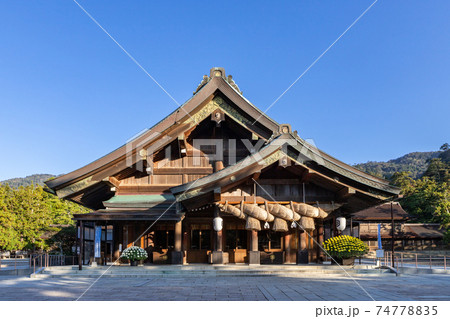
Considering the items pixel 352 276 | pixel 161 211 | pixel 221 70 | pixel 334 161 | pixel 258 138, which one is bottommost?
pixel 352 276

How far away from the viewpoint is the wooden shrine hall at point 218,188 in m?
16.3

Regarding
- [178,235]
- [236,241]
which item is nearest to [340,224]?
[236,241]

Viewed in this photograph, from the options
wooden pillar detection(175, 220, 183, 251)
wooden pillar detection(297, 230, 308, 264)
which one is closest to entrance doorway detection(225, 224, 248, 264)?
wooden pillar detection(297, 230, 308, 264)

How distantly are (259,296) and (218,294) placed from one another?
969 mm

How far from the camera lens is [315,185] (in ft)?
57.9

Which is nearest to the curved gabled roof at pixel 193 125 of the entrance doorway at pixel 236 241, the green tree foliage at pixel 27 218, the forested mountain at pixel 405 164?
the entrance doorway at pixel 236 241

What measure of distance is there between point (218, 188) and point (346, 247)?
5.58 metres

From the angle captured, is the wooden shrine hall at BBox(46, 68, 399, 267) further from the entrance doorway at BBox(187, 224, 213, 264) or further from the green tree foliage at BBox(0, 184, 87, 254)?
the green tree foliage at BBox(0, 184, 87, 254)

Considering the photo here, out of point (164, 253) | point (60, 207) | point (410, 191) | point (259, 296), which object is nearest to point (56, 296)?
point (259, 296)

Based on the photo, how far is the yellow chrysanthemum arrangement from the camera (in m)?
15.7

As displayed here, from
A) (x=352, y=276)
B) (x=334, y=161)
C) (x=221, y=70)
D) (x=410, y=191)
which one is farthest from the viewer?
(x=410, y=191)

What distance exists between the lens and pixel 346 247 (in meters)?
15.8

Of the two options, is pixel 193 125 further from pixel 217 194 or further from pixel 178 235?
pixel 178 235

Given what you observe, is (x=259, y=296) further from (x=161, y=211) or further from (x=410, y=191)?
(x=410, y=191)
